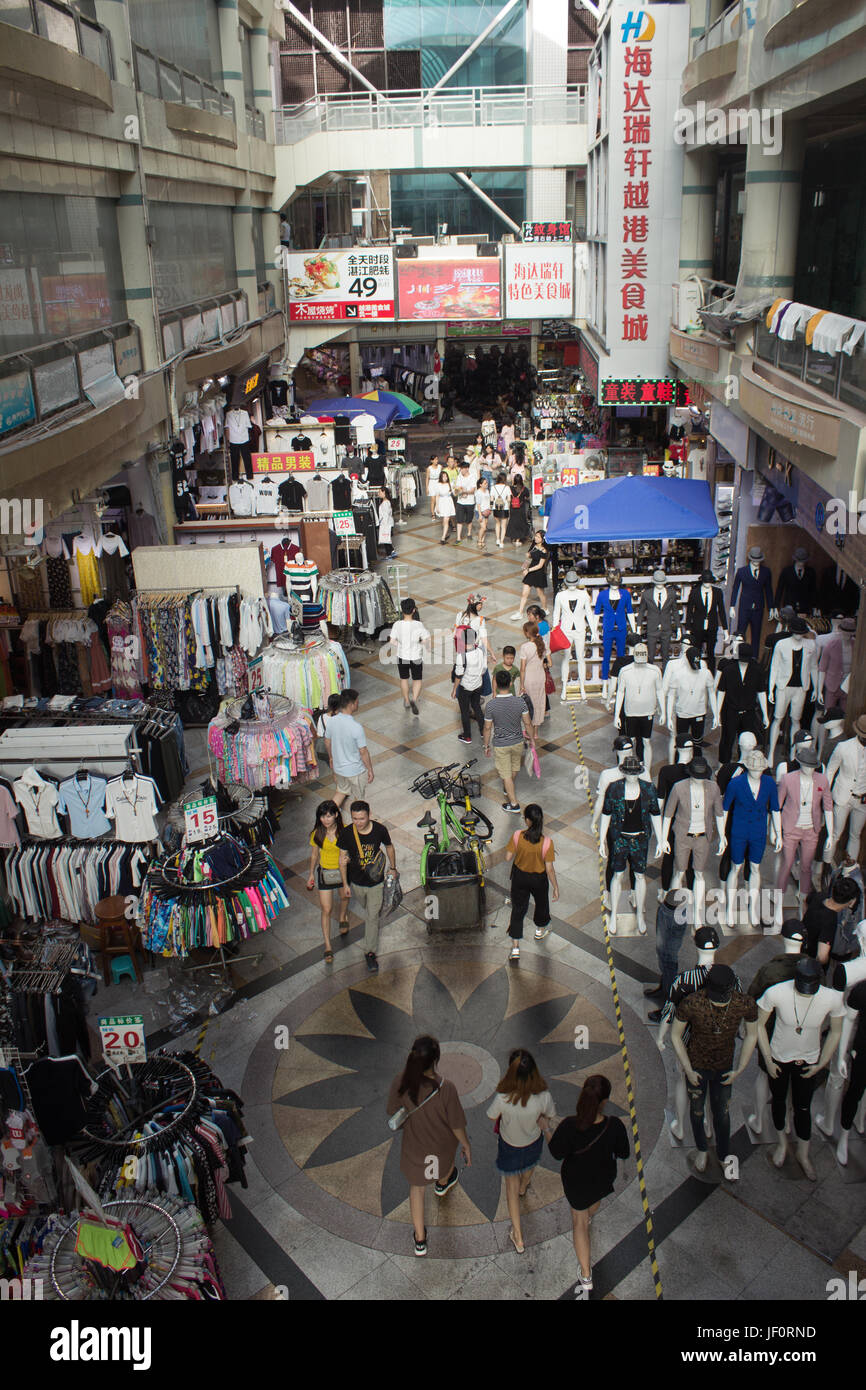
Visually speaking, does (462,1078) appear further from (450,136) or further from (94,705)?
(450,136)

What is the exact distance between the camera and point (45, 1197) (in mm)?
6336

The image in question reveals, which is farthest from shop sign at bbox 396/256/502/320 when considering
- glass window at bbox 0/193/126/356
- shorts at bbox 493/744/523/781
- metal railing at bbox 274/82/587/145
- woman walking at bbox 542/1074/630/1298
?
woman walking at bbox 542/1074/630/1298

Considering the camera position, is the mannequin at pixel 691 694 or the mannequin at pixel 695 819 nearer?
the mannequin at pixel 695 819

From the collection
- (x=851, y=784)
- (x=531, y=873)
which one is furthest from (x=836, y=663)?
(x=531, y=873)

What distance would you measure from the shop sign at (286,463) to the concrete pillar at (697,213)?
23.4ft

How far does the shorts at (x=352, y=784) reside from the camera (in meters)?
10.2

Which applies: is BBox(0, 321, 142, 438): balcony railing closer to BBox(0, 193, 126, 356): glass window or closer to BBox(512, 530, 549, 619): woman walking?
BBox(0, 193, 126, 356): glass window

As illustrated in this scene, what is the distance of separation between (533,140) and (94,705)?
2241 cm

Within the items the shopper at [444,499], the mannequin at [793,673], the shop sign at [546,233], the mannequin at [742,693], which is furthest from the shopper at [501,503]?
the mannequin at [793,673]

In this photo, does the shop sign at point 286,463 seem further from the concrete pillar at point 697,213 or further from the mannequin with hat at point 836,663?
the mannequin with hat at point 836,663

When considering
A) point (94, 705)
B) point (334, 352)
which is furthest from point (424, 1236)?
point (334, 352)

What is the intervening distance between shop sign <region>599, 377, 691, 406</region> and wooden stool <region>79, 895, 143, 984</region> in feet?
45.8

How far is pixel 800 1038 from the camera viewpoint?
19.7ft

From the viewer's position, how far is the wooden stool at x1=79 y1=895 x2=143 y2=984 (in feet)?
27.9
